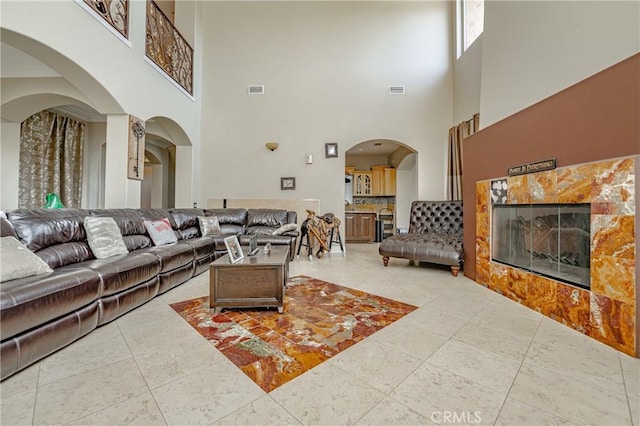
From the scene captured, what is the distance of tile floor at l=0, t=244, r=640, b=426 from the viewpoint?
1119 millimetres

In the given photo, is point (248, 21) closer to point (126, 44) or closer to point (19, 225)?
point (126, 44)

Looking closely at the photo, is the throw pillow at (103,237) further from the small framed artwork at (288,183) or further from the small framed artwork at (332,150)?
the small framed artwork at (332,150)

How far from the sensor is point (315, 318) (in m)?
2.16

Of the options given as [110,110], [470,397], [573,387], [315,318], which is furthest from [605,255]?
[110,110]

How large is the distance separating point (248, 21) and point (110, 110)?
3761 millimetres

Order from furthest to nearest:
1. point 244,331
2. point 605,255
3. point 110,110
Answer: point 110,110 → point 244,331 → point 605,255

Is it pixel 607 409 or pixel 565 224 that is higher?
pixel 565 224

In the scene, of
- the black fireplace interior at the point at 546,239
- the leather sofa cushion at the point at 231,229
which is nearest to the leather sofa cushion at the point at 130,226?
the leather sofa cushion at the point at 231,229

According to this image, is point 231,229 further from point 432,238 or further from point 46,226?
point 432,238

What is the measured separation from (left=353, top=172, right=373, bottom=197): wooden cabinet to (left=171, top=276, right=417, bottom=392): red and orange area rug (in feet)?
16.9

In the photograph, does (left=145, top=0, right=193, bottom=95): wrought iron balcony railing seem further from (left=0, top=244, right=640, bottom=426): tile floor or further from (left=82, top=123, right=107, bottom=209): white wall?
(left=0, top=244, right=640, bottom=426): tile floor

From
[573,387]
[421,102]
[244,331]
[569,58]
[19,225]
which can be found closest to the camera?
[573,387]

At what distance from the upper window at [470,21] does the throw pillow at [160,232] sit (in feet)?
20.2

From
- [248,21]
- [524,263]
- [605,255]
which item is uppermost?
[248,21]
